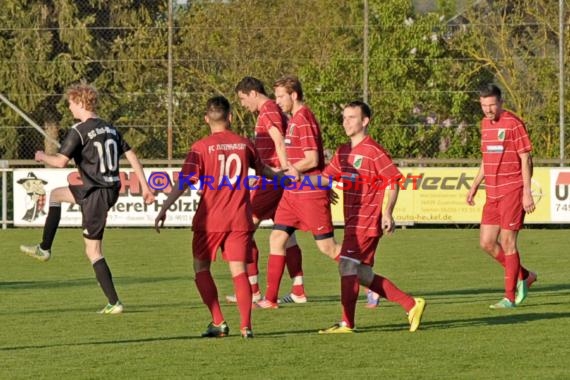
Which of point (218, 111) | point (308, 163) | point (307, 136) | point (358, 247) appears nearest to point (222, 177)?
point (218, 111)

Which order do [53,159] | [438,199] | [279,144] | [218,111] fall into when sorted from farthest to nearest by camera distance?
1. [438,199]
2. [279,144]
3. [53,159]
4. [218,111]

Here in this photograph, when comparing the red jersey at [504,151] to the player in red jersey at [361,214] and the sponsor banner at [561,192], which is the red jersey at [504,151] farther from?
the sponsor banner at [561,192]

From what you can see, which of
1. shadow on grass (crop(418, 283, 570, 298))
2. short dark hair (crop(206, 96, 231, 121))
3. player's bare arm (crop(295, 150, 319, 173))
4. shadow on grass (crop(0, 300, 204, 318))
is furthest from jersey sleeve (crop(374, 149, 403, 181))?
shadow on grass (crop(418, 283, 570, 298))

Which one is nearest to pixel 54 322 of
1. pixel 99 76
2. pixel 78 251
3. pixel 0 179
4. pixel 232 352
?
pixel 232 352

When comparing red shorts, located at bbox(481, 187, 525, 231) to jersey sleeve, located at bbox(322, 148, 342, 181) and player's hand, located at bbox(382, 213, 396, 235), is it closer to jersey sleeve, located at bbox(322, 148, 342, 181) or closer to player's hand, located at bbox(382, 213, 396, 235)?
jersey sleeve, located at bbox(322, 148, 342, 181)

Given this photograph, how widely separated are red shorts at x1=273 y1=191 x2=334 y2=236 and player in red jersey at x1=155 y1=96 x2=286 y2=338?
220 cm

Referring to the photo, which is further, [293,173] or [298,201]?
[298,201]

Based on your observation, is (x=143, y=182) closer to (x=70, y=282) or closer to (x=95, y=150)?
(x=95, y=150)

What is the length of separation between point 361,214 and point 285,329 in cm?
110

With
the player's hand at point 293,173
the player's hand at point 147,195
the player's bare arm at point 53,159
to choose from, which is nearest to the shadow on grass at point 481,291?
the player's hand at point 293,173

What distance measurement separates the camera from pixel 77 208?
81.2 feet

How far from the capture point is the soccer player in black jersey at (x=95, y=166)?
11367 mm

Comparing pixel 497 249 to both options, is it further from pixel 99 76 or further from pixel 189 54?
pixel 99 76

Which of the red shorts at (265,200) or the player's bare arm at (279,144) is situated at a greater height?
the player's bare arm at (279,144)
